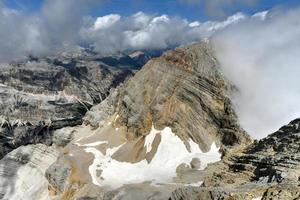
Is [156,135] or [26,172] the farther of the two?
[156,135]

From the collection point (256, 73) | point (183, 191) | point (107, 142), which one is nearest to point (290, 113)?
point (256, 73)

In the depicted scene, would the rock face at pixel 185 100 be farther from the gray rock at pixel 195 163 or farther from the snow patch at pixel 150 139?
the gray rock at pixel 195 163

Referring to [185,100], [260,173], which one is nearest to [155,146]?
[185,100]

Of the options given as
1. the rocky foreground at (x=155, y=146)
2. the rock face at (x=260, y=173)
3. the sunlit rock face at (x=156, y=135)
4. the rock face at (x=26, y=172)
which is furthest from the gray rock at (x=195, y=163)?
the rock face at (x=26, y=172)

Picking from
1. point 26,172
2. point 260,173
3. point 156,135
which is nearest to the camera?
point 260,173

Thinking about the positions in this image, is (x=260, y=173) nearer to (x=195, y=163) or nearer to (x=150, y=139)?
(x=195, y=163)

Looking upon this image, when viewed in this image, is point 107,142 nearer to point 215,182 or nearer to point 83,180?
point 83,180

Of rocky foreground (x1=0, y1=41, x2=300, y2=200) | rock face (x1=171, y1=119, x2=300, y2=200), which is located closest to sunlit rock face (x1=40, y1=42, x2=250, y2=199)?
rocky foreground (x1=0, y1=41, x2=300, y2=200)
